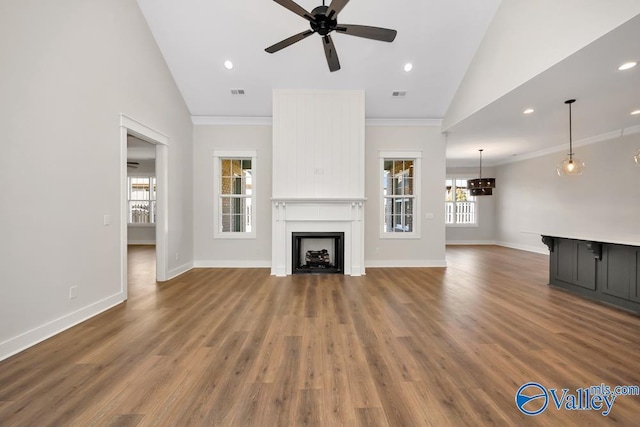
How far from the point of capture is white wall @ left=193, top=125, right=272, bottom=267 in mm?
5746

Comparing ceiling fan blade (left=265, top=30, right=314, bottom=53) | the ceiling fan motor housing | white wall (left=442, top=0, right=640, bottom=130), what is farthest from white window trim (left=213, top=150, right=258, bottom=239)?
white wall (left=442, top=0, right=640, bottom=130)

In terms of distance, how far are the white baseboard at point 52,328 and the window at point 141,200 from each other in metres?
7.55

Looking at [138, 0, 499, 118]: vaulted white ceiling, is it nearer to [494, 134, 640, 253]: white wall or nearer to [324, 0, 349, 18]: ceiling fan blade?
[324, 0, 349, 18]: ceiling fan blade

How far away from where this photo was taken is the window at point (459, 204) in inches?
392

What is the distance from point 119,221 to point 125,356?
201 cm

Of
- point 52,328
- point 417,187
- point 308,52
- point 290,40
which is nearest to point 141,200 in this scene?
point 52,328

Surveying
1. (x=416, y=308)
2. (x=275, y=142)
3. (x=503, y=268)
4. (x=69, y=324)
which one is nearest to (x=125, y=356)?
(x=69, y=324)

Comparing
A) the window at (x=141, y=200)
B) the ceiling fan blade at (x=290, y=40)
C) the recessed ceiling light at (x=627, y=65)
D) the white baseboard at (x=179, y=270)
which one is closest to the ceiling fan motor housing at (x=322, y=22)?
the ceiling fan blade at (x=290, y=40)

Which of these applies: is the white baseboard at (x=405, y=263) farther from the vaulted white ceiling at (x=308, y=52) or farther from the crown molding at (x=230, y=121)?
the crown molding at (x=230, y=121)

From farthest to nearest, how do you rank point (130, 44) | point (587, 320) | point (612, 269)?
1. point (130, 44)
2. point (612, 269)
3. point (587, 320)

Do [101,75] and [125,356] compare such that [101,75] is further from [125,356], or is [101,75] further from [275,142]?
[125,356]

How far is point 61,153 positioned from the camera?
2.74m

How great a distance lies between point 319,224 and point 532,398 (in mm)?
3829

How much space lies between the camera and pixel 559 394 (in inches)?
70.3
